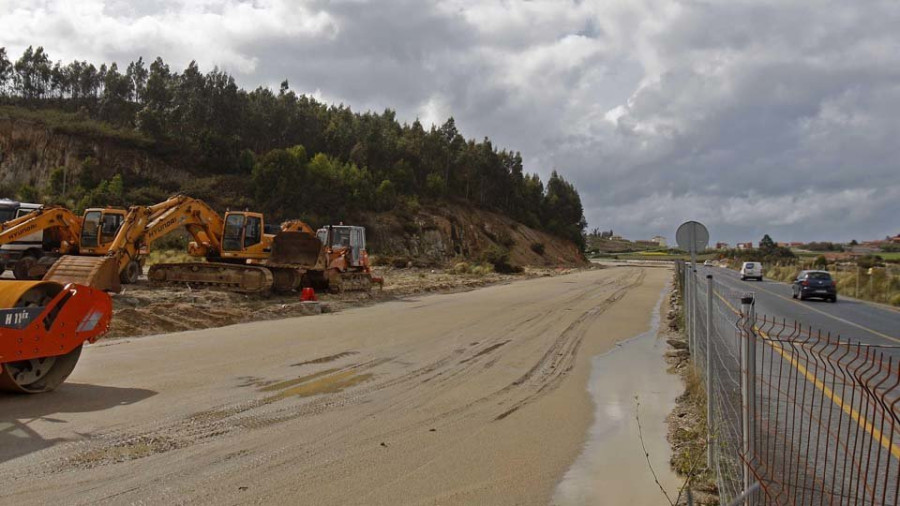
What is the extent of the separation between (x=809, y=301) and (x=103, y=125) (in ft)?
221

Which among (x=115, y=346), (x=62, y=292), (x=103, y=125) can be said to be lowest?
(x=115, y=346)

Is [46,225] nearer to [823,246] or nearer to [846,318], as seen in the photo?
[846,318]

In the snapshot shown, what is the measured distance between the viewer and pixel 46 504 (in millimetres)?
4855

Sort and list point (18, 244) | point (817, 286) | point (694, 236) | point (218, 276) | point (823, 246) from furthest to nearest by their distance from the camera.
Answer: point (823, 246)
point (817, 286)
point (18, 244)
point (218, 276)
point (694, 236)

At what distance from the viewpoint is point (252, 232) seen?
23.2m

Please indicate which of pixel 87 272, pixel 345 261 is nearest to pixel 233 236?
pixel 345 261

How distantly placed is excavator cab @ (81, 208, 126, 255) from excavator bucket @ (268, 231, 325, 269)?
5303 mm

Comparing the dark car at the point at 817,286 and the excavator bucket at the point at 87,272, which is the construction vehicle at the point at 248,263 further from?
the dark car at the point at 817,286

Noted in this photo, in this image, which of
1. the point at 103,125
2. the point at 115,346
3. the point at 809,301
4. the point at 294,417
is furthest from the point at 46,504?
the point at 103,125

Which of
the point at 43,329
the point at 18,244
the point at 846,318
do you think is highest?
the point at 18,244

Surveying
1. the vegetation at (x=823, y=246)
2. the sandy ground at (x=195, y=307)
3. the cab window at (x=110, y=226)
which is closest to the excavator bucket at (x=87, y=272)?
the sandy ground at (x=195, y=307)

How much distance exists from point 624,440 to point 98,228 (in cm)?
2062

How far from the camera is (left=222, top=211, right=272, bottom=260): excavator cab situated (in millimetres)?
22844

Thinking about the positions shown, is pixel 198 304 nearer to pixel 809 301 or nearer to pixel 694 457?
pixel 694 457
